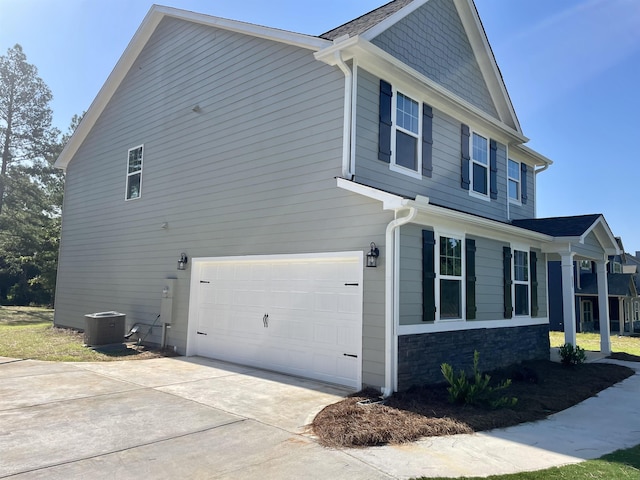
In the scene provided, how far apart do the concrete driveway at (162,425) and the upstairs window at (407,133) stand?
14.2 ft

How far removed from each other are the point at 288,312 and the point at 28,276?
2844 cm

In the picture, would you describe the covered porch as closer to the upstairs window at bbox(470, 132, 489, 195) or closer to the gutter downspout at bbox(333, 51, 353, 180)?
the upstairs window at bbox(470, 132, 489, 195)

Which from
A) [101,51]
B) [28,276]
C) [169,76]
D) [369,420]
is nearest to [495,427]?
[369,420]

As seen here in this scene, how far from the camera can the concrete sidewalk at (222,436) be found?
4188 millimetres

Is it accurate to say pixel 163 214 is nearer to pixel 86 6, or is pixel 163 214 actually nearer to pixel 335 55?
pixel 86 6

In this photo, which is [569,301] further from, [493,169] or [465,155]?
[465,155]

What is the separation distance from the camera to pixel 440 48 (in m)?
10.7

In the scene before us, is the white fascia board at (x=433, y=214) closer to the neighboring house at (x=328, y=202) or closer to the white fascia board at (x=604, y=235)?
the neighboring house at (x=328, y=202)

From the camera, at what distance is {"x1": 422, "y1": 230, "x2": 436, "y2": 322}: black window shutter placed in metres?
7.47

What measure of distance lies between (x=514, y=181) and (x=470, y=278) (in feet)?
18.3

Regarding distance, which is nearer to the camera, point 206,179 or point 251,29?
point 251,29

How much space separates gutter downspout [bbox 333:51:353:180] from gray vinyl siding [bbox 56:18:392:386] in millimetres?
139

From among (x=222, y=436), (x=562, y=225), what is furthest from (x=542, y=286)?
(x=222, y=436)

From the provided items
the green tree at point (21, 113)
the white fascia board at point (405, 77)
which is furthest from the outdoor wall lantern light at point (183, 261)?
the green tree at point (21, 113)
